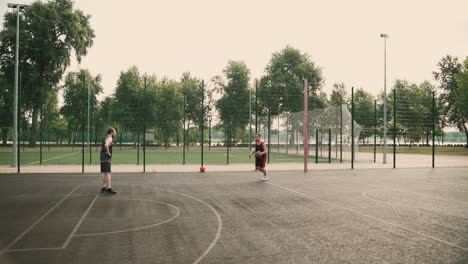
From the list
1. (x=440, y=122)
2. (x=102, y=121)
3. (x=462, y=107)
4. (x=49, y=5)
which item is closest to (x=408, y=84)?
(x=440, y=122)

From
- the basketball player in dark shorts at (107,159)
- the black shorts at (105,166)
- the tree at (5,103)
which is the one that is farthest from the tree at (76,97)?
the black shorts at (105,166)

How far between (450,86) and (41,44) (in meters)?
65.1

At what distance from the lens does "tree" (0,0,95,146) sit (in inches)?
1570

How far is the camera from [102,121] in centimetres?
5788

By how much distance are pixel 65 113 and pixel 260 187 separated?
186ft

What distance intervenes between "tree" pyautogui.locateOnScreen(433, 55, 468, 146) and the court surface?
56612 mm

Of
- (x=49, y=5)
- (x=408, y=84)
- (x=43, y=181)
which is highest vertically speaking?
(x=49, y=5)

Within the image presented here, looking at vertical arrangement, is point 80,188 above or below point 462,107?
below

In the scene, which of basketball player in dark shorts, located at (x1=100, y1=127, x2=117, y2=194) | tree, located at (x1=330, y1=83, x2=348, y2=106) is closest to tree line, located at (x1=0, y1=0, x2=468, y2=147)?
tree, located at (x1=330, y1=83, x2=348, y2=106)

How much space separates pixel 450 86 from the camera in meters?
62.4

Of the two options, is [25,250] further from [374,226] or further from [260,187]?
[260,187]

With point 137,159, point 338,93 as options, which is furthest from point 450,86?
point 137,159

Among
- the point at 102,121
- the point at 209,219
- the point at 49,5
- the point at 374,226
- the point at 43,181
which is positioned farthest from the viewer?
the point at 102,121

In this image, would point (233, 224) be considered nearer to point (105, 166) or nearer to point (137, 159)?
point (105, 166)
